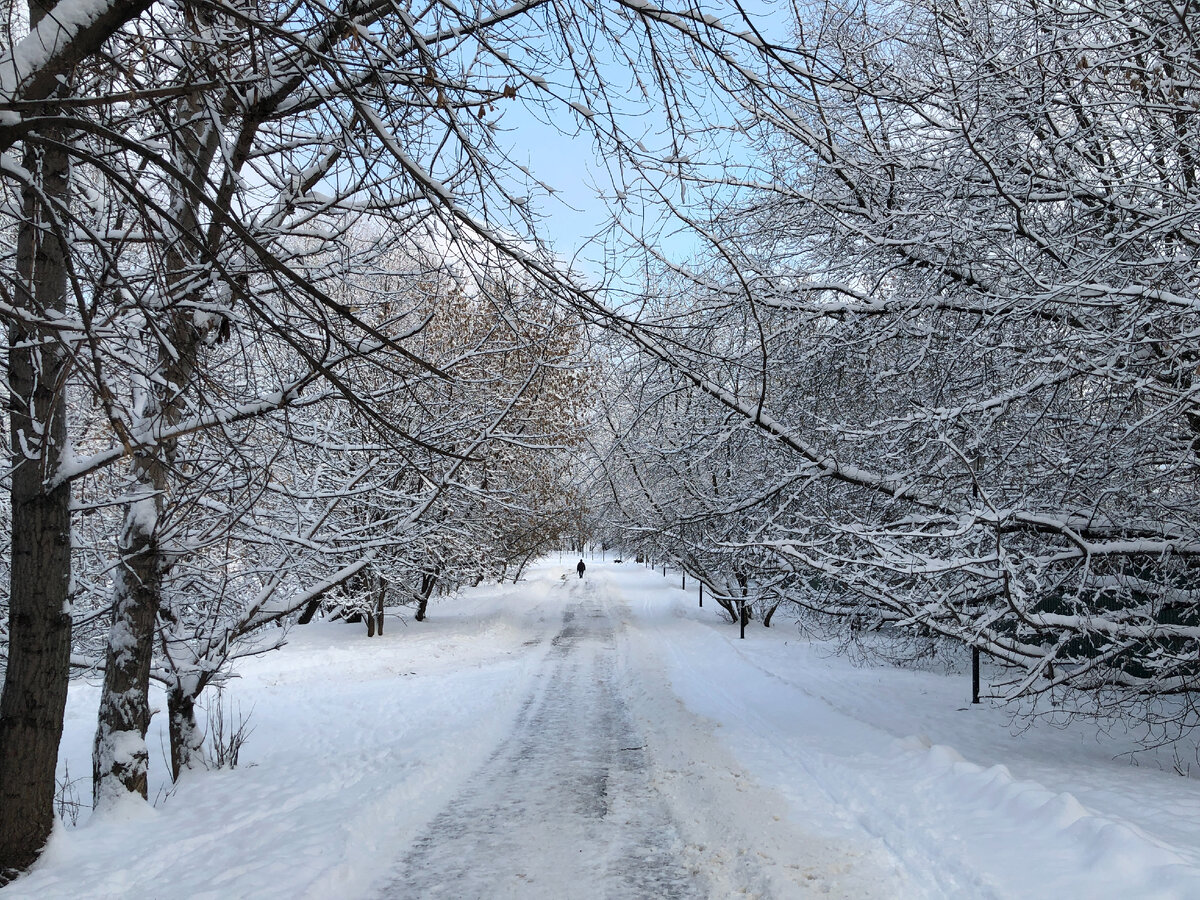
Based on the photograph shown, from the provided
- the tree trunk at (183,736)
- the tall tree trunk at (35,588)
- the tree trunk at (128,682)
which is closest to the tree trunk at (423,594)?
the tree trunk at (183,736)

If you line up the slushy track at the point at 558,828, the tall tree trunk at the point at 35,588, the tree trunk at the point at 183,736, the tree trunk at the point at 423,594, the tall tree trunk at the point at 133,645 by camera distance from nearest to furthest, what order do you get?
the tall tree trunk at the point at 35,588, the slushy track at the point at 558,828, the tall tree trunk at the point at 133,645, the tree trunk at the point at 183,736, the tree trunk at the point at 423,594

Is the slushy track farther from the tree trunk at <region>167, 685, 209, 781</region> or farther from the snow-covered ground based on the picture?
the tree trunk at <region>167, 685, 209, 781</region>

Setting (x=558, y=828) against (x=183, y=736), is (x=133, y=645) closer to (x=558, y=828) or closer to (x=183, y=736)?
(x=183, y=736)

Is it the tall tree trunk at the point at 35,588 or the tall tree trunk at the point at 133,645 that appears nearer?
the tall tree trunk at the point at 35,588

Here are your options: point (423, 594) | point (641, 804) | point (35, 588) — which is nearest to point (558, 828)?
point (641, 804)

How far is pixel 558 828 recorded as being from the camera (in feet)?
19.4

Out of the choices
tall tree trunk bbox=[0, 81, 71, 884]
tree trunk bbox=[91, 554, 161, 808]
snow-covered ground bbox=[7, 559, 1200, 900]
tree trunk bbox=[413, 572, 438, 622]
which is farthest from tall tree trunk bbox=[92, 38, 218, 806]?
tree trunk bbox=[413, 572, 438, 622]

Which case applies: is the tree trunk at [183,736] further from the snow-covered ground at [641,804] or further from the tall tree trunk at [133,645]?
the tall tree trunk at [133,645]

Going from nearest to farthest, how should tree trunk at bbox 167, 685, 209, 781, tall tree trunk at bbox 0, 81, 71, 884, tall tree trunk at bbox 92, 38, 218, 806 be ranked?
1. tall tree trunk at bbox 0, 81, 71, 884
2. tall tree trunk at bbox 92, 38, 218, 806
3. tree trunk at bbox 167, 685, 209, 781

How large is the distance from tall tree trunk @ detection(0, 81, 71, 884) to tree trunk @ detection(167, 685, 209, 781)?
250 centimetres

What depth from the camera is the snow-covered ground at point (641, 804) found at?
15.4 feet

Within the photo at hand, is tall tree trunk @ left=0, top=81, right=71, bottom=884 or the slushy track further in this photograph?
the slushy track

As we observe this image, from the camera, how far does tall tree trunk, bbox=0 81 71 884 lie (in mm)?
4590

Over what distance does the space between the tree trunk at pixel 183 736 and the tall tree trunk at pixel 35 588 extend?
250cm
